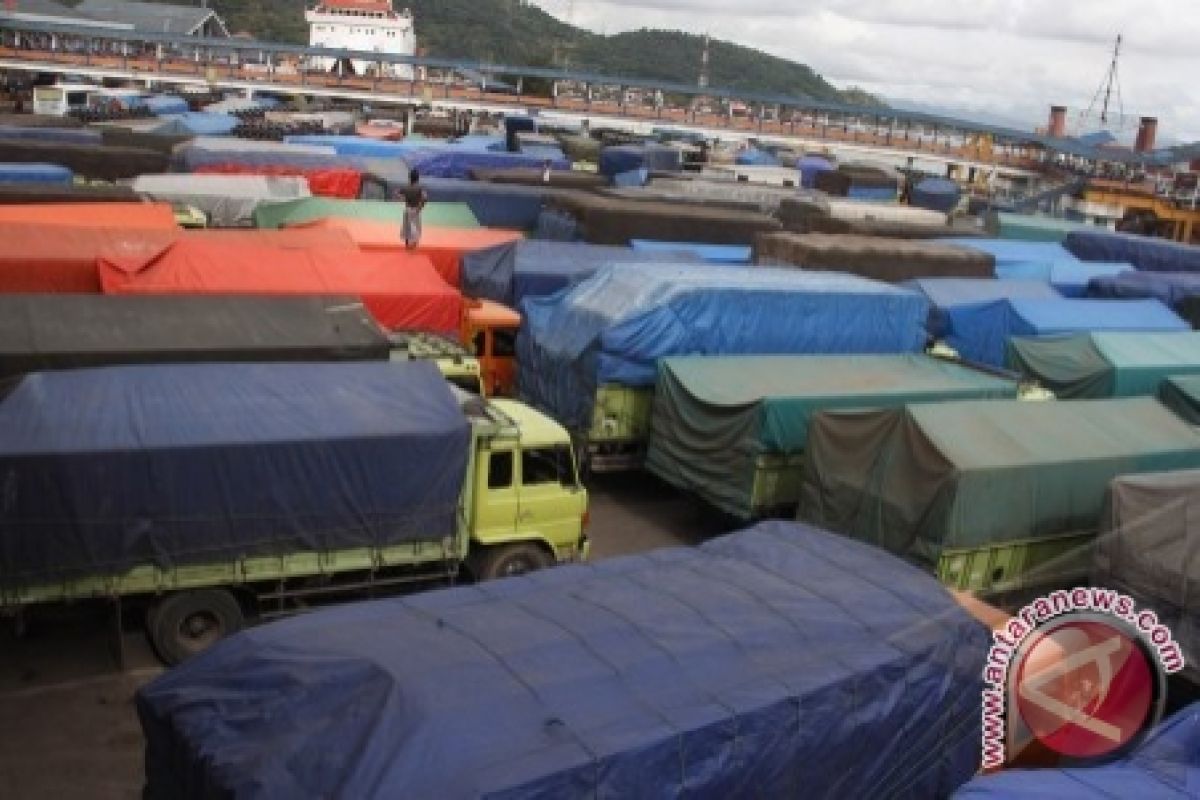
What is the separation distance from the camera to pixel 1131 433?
1274 cm

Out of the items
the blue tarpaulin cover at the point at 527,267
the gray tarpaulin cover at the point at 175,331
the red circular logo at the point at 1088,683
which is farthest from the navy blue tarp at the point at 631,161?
the red circular logo at the point at 1088,683

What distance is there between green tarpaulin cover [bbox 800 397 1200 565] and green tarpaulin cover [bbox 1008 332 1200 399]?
4.30m

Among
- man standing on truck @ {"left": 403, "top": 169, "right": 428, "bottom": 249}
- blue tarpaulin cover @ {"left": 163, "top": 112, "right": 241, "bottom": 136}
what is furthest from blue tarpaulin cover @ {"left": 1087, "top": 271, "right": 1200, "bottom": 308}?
blue tarpaulin cover @ {"left": 163, "top": 112, "right": 241, "bottom": 136}

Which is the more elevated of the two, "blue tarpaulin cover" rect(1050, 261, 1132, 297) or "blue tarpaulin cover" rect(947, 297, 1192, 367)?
"blue tarpaulin cover" rect(1050, 261, 1132, 297)

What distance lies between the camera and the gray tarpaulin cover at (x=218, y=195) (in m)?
23.5

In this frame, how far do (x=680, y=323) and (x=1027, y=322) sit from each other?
792 centimetres

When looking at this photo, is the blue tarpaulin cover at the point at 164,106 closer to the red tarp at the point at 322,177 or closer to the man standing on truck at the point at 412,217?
the red tarp at the point at 322,177

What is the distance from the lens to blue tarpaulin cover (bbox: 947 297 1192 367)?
63.7 ft

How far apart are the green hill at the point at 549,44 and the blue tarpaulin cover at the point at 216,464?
117601 mm

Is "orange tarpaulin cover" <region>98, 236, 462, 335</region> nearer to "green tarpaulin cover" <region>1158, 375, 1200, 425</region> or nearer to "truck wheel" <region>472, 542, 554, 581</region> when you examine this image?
"truck wheel" <region>472, 542, 554, 581</region>

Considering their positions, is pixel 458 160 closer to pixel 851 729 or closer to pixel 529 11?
pixel 851 729

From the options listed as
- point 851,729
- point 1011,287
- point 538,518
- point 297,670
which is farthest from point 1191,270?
point 297,670

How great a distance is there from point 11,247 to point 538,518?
942 centimetres

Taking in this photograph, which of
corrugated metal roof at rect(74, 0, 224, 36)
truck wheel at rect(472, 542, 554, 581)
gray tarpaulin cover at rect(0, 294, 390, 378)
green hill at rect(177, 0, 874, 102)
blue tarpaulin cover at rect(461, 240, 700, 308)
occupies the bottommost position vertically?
truck wheel at rect(472, 542, 554, 581)
